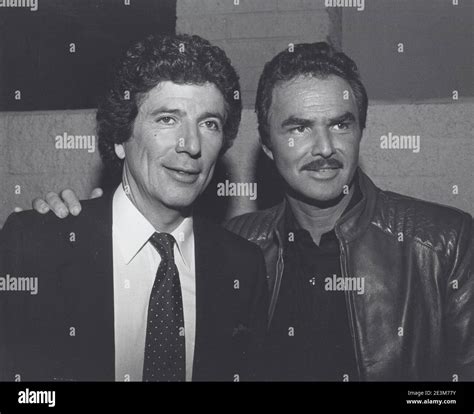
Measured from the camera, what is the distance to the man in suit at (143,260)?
1398 millimetres

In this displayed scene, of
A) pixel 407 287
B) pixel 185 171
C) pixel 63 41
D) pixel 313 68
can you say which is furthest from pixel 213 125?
pixel 63 41

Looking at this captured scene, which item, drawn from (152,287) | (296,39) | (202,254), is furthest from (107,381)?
(296,39)

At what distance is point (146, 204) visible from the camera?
57.4 inches

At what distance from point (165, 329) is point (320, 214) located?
48 centimetres

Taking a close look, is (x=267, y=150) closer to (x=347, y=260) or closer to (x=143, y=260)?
(x=347, y=260)

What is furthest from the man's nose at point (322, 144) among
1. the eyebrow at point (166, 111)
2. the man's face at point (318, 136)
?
the eyebrow at point (166, 111)

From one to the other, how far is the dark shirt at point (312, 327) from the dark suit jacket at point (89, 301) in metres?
0.06

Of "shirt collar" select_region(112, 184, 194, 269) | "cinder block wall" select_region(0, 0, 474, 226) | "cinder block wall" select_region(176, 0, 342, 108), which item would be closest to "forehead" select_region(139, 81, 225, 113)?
"shirt collar" select_region(112, 184, 194, 269)

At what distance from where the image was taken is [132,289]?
4.73ft

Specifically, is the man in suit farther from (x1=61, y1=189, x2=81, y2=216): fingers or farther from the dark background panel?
the dark background panel

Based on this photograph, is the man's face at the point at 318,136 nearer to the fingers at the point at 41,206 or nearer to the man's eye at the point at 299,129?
the man's eye at the point at 299,129

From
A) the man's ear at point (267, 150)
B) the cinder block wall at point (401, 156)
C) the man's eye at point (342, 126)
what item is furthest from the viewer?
the cinder block wall at point (401, 156)

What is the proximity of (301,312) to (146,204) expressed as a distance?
45cm
